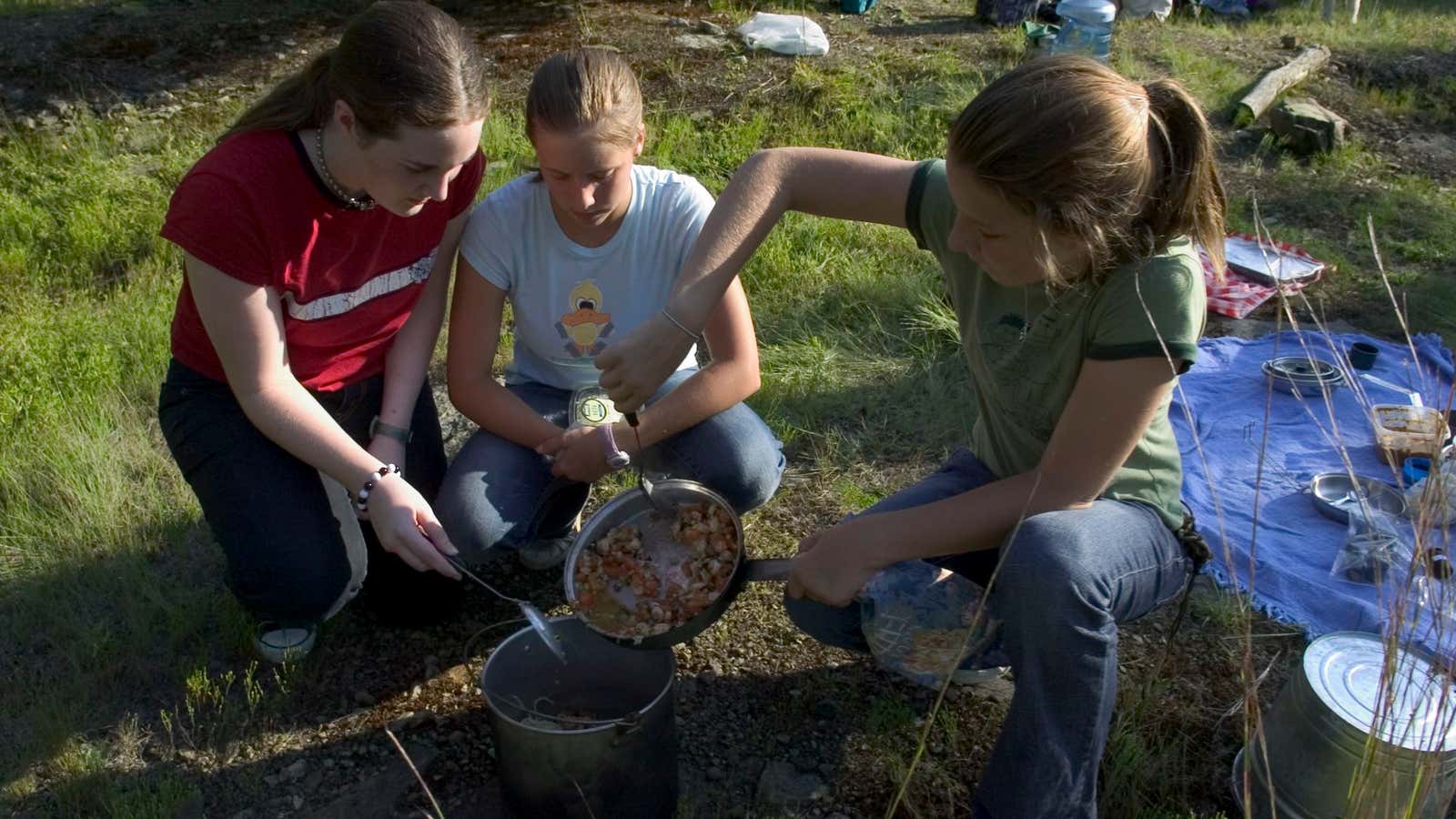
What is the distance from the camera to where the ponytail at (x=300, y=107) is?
243 cm

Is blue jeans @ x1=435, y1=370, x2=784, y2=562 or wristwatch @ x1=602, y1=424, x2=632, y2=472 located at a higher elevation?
wristwatch @ x1=602, y1=424, x2=632, y2=472

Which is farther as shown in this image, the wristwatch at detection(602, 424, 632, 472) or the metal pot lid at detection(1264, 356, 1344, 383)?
the metal pot lid at detection(1264, 356, 1344, 383)

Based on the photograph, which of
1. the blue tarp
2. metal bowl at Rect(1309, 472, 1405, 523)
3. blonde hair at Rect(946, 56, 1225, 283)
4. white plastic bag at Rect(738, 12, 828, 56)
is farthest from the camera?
white plastic bag at Rect(738, 12, 828, 56)

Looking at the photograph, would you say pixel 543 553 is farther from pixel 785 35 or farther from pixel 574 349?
pixel 785 35

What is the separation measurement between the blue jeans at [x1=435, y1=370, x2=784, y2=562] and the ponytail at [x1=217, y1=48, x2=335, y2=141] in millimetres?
793

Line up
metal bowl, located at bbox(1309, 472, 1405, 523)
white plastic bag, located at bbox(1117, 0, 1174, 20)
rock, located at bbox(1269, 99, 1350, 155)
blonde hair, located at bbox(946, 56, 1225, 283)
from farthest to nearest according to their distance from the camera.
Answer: white plastic bag, located at bbox(1117, 0, 1174, 20) → rock, located at bbox(1269, 99, 1350, 155) → metal bowl, located at bbox(1309, 472, 1405, 523) → blonde hair, located at bbox(946, 56, 1225, 283)

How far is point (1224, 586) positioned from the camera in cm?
293

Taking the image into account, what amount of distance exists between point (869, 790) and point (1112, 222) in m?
1.21

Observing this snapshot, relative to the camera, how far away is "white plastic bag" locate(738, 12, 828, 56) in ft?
21.2

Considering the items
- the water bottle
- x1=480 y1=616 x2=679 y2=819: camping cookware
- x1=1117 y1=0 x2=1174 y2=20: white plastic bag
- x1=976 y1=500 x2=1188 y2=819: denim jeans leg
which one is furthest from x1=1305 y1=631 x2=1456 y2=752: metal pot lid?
x1=1117 y1=0 x2=1174 y2=20: white plastic bag

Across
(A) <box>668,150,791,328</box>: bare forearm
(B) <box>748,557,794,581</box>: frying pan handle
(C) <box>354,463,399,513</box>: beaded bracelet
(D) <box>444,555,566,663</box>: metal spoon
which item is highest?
(A) <box>668,150,791,328</box>: bare forearm

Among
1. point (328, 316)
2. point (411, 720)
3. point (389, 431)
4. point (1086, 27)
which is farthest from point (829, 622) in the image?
point (1086, 27)

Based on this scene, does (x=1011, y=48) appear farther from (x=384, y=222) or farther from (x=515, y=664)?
(x=515, y=664)

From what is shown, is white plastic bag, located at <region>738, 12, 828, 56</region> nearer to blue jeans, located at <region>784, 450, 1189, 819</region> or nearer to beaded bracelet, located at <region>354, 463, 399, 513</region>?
beaded bracelet, located at <region>354, 463, 399, 513</region>
